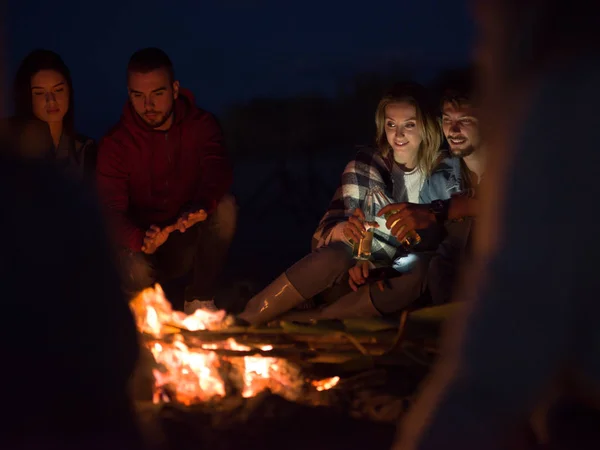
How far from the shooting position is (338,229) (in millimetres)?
5062

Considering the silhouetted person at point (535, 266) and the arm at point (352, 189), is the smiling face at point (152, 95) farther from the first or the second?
the silhouetted person at point (535, 266)

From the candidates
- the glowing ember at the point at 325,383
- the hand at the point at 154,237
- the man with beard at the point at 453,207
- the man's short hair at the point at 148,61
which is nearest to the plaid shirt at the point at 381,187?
the man with beard at the point at 453,207

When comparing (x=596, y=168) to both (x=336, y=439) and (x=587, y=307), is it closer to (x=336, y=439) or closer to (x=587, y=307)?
(x=587, y=307)

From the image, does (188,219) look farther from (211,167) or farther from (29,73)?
(29,73)

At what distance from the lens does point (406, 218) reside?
15.7 ft

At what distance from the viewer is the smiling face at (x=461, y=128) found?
4930mm

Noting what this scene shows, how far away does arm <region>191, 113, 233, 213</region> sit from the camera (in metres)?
5.43

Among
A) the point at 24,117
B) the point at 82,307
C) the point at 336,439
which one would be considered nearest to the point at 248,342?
the point at 336,439

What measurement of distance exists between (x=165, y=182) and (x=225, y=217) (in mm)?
484

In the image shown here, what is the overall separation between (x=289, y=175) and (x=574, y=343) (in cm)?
779

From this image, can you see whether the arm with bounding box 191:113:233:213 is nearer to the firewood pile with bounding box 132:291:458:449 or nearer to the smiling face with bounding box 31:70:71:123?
the firewood pile with bounding box 132:291:458:449

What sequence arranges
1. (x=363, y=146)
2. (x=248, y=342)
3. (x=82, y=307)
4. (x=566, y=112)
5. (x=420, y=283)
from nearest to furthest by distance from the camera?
(x=566, y=112) → (x=82, y=307) → (x=248, y=342) → (x=420, y=283) → (x=363, y=146)

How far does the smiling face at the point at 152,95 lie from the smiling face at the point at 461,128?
178cm

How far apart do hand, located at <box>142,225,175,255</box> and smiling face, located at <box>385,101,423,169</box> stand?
148 centimetres
